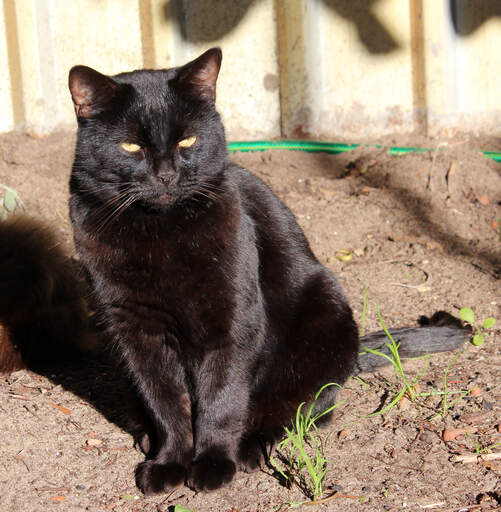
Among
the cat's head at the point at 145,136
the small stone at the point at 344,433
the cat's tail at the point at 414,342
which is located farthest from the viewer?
the cat's tail at the point at 414,342

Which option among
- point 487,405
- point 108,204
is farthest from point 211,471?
point 487,405

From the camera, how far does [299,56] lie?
514cm

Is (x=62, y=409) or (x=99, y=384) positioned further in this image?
(x=99, y=384)

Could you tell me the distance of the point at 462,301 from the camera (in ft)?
11.3

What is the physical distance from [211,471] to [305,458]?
1.08ft

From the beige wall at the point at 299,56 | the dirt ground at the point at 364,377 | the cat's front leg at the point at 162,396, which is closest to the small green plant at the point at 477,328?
the dirt ground at the point at 364,377

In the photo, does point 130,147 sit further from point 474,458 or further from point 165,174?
point 474,458

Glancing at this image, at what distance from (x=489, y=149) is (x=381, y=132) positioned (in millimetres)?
775

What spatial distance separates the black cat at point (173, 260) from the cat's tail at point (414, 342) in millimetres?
606

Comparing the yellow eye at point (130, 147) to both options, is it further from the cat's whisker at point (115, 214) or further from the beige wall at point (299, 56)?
the beige wall at point (299, 56)

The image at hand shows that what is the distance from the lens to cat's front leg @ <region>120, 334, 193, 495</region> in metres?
2.32

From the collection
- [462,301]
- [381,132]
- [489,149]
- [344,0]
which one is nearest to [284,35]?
[344,0]

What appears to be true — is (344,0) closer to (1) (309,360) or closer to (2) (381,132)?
(2) (381,132)

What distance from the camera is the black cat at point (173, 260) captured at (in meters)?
2.23
